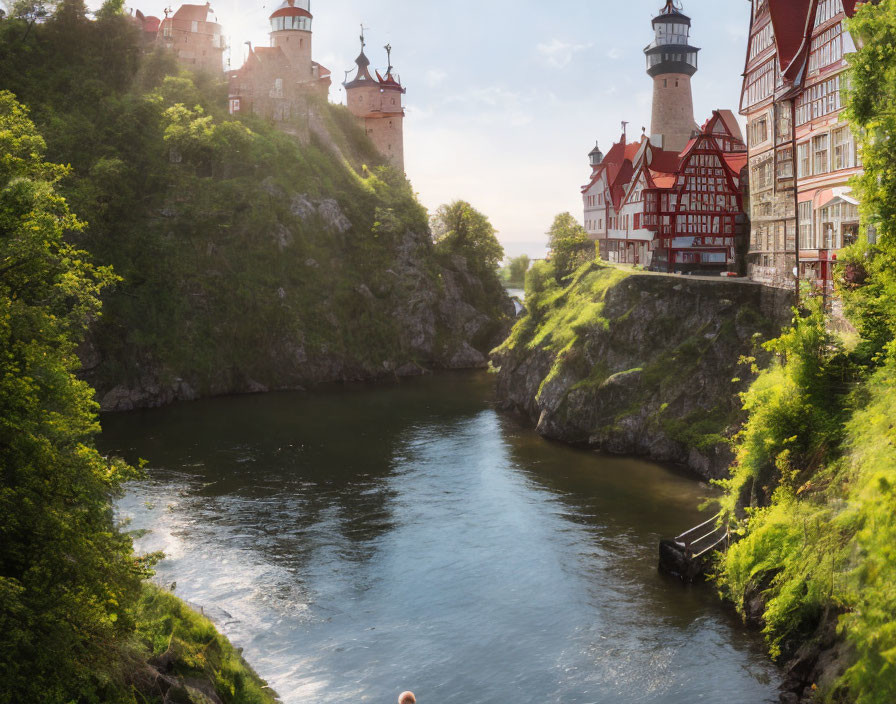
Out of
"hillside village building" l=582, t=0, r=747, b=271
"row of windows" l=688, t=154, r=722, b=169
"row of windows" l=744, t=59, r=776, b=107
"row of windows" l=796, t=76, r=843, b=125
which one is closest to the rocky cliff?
"hillside village building" l=582, t=0, r=747, b=271

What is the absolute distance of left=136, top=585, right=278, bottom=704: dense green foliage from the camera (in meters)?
19.5

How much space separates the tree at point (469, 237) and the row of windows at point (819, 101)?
5850 centimetres

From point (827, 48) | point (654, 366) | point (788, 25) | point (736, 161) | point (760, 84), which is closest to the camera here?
point (827, 48)

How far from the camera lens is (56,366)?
711 inches

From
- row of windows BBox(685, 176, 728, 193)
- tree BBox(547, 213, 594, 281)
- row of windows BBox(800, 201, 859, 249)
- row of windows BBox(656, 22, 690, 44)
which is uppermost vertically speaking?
row of windows BBox(656, 22, 690, 44)

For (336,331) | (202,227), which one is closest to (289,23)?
(202,227)

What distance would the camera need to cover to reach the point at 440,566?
108 ft

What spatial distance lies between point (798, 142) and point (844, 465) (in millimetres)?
26098

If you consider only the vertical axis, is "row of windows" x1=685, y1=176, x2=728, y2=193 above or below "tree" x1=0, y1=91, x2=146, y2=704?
above

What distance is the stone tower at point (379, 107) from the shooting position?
106m

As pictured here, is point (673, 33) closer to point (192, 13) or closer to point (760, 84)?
point (760, 84)

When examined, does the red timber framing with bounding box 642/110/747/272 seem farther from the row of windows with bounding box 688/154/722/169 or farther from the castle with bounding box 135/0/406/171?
the castle with bounding box 135/0/406/171

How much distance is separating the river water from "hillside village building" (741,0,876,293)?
48.8ft

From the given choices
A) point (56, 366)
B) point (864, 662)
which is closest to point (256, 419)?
point (56, 366)
